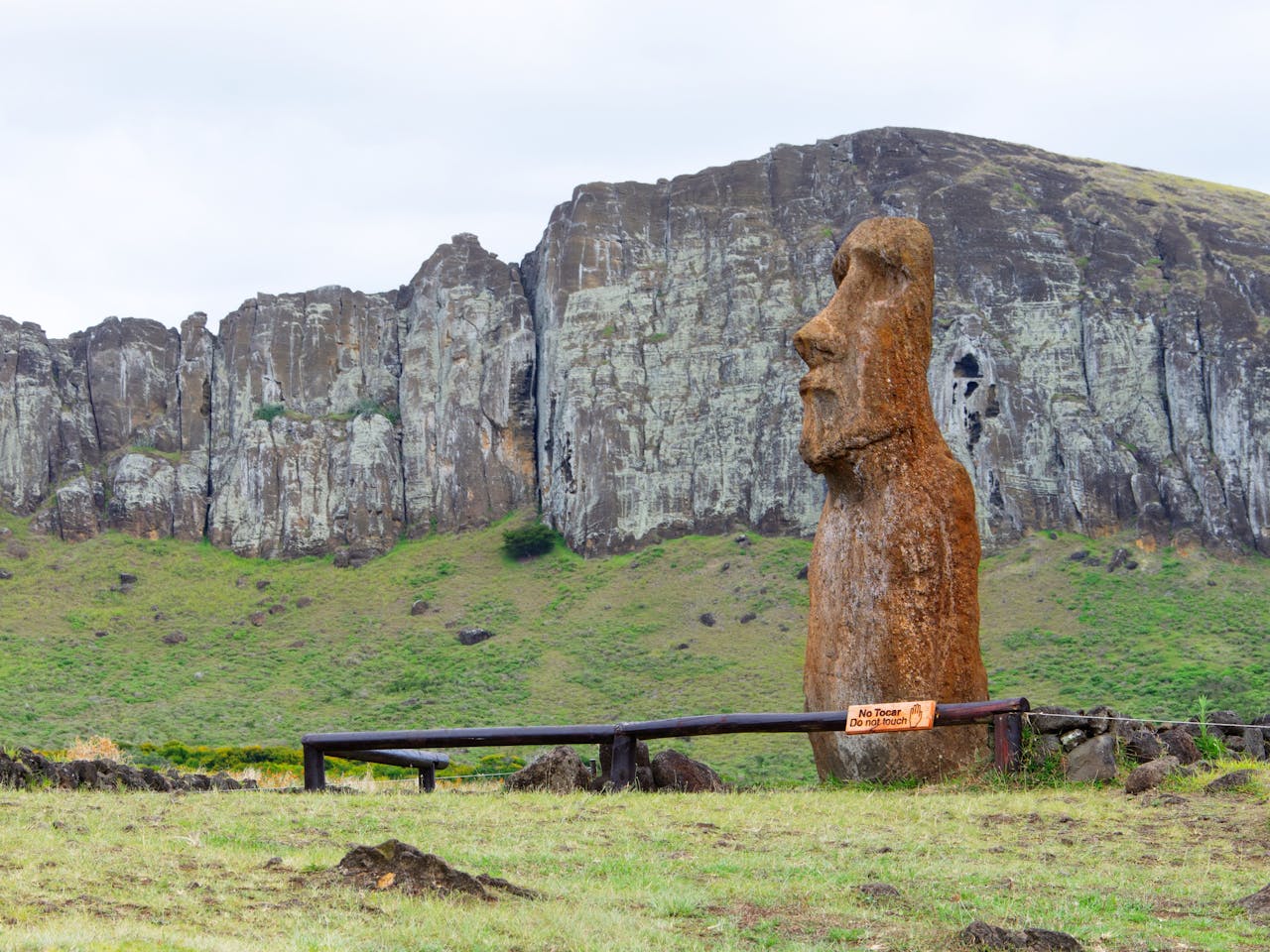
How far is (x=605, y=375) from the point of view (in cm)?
8862

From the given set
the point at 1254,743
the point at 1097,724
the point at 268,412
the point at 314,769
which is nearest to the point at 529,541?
the point at 268,412

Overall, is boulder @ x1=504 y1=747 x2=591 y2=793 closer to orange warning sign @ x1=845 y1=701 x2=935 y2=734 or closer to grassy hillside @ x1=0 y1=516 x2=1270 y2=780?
orange warning sign @ x1=845 y1=701 x2=935 y2=734

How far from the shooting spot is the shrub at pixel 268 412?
9569 centimetres

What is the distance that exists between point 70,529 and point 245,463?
34.3ft

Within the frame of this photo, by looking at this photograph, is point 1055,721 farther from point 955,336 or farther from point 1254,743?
point 955,336

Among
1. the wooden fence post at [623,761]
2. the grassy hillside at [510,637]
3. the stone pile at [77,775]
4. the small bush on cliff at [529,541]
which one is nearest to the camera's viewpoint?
the stone pile at [77,775]

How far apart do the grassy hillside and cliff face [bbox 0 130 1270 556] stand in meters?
3.65

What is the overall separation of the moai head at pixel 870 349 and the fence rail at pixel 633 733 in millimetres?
3573

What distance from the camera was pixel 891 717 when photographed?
52.6 feet

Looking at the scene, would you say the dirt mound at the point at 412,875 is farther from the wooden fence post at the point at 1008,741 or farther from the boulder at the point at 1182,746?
the boulder at the point at 1182,746

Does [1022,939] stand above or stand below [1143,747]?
above

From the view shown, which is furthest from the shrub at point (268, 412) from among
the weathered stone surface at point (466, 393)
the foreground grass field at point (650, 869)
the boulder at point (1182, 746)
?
the boulder at point (1182, 746)

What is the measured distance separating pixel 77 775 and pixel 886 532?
916 centimetres

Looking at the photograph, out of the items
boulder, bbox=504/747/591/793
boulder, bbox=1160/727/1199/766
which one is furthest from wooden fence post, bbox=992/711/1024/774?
boulder, bbox=504/747/591/793
